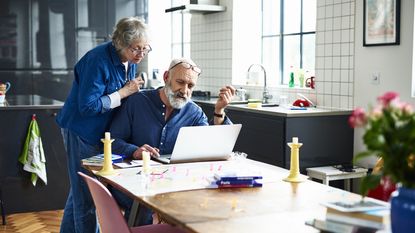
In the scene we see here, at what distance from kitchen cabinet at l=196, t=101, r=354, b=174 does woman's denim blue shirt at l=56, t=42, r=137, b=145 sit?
1.50m

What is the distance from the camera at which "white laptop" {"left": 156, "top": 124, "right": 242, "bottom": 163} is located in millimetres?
2639

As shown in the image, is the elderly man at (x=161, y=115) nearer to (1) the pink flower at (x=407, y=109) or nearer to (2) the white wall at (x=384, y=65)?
(2) the white wall at (x=384, y=65)

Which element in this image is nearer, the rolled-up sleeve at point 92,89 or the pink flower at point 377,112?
the pink flower at point 377,112

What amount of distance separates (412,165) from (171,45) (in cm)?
740

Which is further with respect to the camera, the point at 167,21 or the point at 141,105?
the point at 167,21

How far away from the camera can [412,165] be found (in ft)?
4.57

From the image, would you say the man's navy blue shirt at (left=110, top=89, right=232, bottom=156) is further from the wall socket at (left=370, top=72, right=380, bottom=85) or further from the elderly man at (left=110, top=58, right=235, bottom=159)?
the wall socket at (left=370, top=72, right=380, bottom=85)

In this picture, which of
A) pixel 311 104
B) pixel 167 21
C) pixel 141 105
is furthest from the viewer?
pixel 167 21

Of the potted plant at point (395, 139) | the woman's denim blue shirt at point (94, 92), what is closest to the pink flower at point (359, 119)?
the potted plant at point (395, 139)

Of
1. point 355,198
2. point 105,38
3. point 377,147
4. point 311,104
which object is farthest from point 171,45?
point 377,147

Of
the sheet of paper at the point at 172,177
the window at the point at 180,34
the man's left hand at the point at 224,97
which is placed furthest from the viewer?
the window at the point at 180,34

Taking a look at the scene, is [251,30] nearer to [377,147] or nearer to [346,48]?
[346,48]

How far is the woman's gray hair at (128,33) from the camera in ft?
10.2

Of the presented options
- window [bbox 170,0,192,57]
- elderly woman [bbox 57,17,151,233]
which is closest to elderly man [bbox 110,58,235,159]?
elderly woman [bbox 57,17,151,233]
